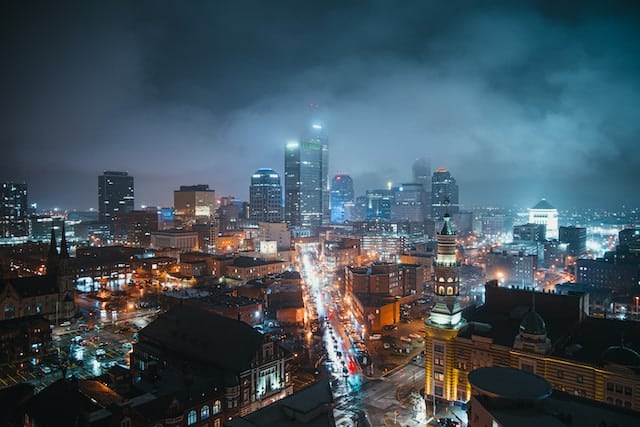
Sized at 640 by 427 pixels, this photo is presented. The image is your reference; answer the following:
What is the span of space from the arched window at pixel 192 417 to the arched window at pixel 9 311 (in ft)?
208

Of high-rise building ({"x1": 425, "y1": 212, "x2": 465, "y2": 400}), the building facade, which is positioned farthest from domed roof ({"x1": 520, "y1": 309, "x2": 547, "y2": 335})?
high-rise building ({"x1": 425, "y1": 212, "x2": 465, "y2": 400})

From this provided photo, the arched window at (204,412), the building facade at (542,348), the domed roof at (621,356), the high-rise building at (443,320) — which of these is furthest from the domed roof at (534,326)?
the arched window at (204,412)

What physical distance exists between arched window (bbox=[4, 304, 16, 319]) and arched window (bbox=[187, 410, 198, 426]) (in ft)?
208

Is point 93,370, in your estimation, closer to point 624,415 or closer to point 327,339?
point 327,339

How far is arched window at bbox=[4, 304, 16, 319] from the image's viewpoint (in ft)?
275

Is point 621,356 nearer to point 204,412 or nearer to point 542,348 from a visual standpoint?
point 542,348

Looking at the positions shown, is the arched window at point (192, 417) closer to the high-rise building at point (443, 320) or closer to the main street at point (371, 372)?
the main street at point (371, 372)

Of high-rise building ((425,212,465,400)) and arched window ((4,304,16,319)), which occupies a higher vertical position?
high-rise building ((425,212,465,400))

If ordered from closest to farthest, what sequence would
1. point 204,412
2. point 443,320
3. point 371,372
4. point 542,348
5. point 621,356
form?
point 621,356, point 204,412, point 542,348, point 443,320, point 371,372

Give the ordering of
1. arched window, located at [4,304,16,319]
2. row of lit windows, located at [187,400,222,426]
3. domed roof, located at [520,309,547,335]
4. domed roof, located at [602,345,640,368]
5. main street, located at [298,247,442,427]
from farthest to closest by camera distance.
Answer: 1. arched window, located at [4,304,16,319]
2. main street, located at [298,247,442,427]
3. domed roof, located at [520,309,547,335]
4. row of lit windows, located at [187,400,222,426]
5. domed roof, located at [602,345,640,368]

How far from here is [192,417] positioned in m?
42.5

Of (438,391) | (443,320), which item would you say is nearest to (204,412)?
(438,391)

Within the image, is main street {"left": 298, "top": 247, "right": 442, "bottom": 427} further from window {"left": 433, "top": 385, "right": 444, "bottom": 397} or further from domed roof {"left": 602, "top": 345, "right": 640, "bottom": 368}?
domed roof {"left": 602, "top": 345, "right": 640, "bottom": 368}

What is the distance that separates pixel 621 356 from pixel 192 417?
42.1 metres
